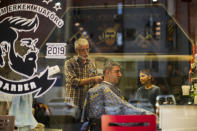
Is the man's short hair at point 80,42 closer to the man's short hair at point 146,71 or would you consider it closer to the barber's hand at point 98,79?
the barber's hand at point 98,79

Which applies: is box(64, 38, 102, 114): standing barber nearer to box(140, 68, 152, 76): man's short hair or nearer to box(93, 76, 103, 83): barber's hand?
box(93, 76, 103, 83): barber's hand

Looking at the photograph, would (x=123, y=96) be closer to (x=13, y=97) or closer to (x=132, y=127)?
(x=132, y=127)

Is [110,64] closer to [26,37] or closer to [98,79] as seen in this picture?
[98,79]

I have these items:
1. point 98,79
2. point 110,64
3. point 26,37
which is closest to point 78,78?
point 98,79

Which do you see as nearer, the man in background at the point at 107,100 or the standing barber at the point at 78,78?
the man in background at the point at 107,100

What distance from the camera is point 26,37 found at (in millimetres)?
3660

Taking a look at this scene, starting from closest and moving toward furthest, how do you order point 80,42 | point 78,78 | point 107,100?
1. point 107,100
2. point 78,78
3. point 80,42

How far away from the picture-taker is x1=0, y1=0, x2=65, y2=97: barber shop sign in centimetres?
356

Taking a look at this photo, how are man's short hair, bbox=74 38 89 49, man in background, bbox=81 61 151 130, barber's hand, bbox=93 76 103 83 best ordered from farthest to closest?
man's short hair, bbox=74 38 89 49, barber's hand, bbox=93 76 103 83, man in background, bbox=81 61 151 130

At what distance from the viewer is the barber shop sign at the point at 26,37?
3.56 m

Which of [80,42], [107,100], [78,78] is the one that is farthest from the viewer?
[80,42]

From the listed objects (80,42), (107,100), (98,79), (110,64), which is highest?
(80,42)

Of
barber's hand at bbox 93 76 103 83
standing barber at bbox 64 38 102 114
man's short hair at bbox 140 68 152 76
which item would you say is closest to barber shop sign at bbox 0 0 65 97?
standing barber at bbox 64 38 102 114

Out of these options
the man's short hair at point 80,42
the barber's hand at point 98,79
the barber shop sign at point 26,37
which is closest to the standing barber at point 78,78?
the barber's hand at point 98,79
